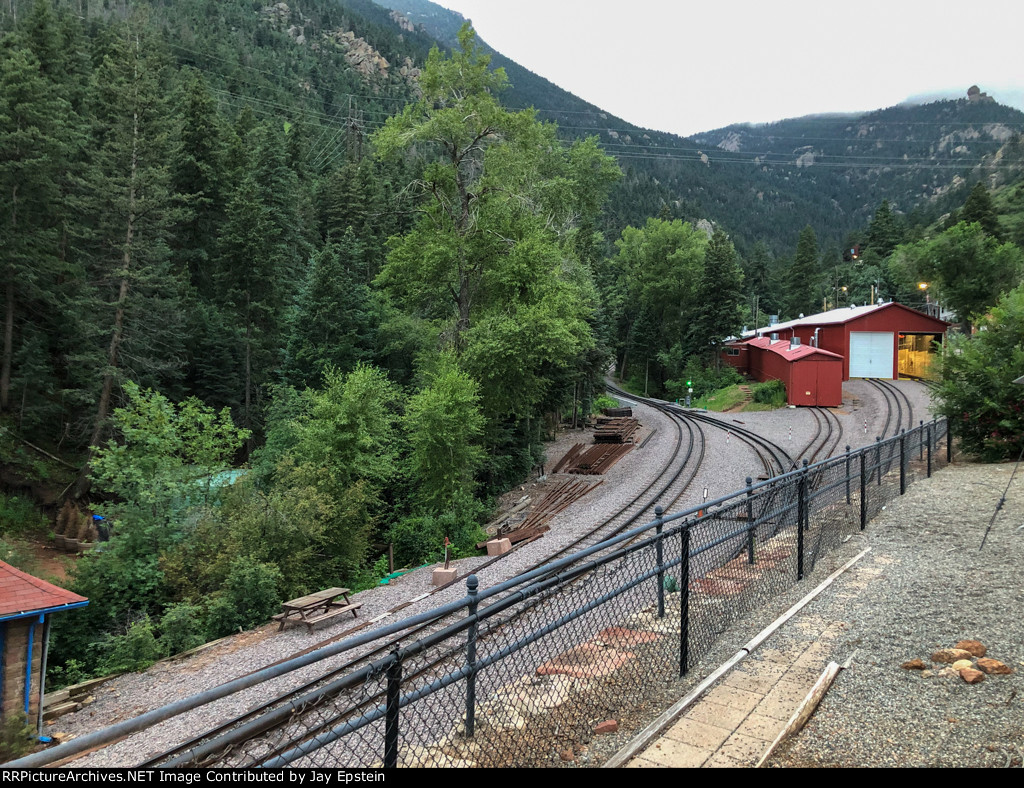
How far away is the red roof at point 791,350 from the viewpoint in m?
36.8

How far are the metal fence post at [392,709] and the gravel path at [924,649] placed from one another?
2.54m

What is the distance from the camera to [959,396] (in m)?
17.8

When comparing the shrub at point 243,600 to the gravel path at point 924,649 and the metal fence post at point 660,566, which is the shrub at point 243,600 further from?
the gravel path at point 924,649

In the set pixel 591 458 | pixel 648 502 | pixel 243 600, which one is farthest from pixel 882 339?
pixel 243 600

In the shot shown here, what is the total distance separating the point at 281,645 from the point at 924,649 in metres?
10.9

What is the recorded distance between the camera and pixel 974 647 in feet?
18.0

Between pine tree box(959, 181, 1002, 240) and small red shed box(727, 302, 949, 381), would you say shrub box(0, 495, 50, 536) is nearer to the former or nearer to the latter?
small red shed box(727, 302, 949, 381)

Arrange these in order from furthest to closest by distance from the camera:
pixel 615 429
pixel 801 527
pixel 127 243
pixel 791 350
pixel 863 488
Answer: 1. pixel 791 350
2. pixel 615 429
3. pixel 127 243
4. pixel 863 488
5. pixel 801 527

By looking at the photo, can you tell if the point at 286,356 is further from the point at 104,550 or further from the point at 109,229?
the point at 104,550

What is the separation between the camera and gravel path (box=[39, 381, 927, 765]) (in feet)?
30.9

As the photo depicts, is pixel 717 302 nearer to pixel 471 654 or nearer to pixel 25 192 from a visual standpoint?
pixel 25 192

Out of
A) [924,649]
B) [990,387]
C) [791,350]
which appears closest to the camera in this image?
[924,649]

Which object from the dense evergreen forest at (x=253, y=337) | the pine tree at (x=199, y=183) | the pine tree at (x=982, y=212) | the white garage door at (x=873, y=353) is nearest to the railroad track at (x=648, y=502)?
the dense evergreen forest at (x=253, y=337)

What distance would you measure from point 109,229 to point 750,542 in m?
29.0
